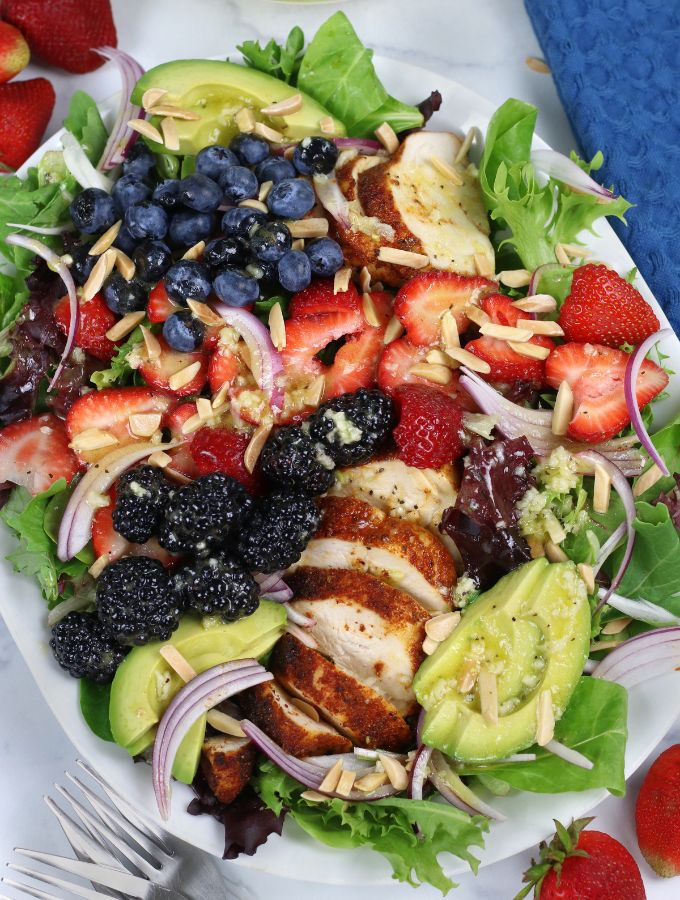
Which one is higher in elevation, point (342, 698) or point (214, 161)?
point (214, 161)

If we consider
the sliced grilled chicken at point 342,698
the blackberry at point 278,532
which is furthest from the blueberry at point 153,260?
the sliced grilled chicken at point 342,698

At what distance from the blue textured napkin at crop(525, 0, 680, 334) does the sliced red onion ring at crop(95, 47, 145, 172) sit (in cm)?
132

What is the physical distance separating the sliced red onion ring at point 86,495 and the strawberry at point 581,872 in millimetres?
1434

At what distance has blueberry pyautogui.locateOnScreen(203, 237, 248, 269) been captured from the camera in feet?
7.90

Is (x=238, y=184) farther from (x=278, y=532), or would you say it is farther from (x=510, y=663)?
(x=510, y=663)

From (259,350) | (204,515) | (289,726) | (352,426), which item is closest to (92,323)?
(259,350)

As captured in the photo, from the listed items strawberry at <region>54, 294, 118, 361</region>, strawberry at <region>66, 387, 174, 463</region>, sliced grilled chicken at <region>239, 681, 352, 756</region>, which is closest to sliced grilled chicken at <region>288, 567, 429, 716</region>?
sliced grilled chicken at <region>239, 681, 352, 756</region>

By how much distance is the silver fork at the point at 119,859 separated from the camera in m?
2.32

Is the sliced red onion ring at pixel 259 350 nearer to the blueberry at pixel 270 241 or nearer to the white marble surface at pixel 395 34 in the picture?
the blueberry at pixel 270 241

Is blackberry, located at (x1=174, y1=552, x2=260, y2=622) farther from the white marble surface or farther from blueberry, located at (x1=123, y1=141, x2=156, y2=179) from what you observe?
the white marble surface

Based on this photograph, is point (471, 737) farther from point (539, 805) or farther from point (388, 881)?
point (388, 881)

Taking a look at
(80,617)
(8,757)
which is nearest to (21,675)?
(8,757)

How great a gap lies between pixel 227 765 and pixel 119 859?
0.45m

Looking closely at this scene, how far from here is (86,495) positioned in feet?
7.87
